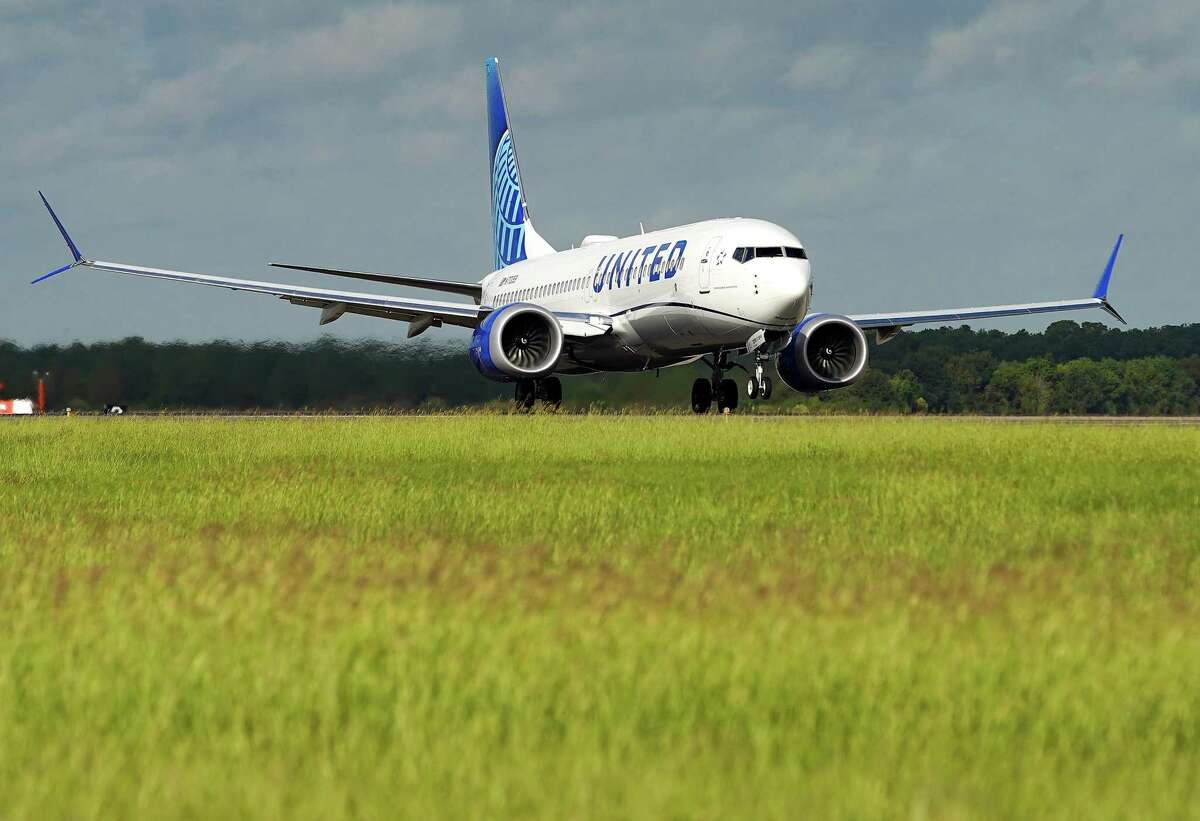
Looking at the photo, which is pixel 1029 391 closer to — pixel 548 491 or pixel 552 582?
pixel 548 491

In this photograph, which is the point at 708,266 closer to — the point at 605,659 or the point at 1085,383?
the point at 605,659

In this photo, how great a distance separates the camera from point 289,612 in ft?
17.6

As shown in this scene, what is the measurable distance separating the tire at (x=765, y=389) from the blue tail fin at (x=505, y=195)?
15576 mm

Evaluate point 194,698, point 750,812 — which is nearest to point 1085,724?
point 750,812

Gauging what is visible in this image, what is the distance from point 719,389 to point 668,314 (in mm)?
2491

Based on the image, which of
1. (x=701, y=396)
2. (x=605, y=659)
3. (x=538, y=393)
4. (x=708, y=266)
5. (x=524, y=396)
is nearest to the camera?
(x=605, y=659)

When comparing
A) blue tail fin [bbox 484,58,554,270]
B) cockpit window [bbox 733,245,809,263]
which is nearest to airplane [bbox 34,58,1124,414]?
cockpit window [bbox 733,245,809,263]

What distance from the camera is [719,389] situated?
99.1 feet

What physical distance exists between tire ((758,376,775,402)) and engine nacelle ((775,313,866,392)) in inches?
109

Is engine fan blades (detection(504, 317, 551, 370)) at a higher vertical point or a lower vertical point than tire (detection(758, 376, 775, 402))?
higher

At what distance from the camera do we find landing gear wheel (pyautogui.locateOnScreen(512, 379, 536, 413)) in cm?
3322

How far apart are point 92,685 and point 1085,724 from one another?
2674 mm

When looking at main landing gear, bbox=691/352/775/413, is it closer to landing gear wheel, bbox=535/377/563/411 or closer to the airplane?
the airplane

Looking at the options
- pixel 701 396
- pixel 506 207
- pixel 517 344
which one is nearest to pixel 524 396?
pixel 517 344
